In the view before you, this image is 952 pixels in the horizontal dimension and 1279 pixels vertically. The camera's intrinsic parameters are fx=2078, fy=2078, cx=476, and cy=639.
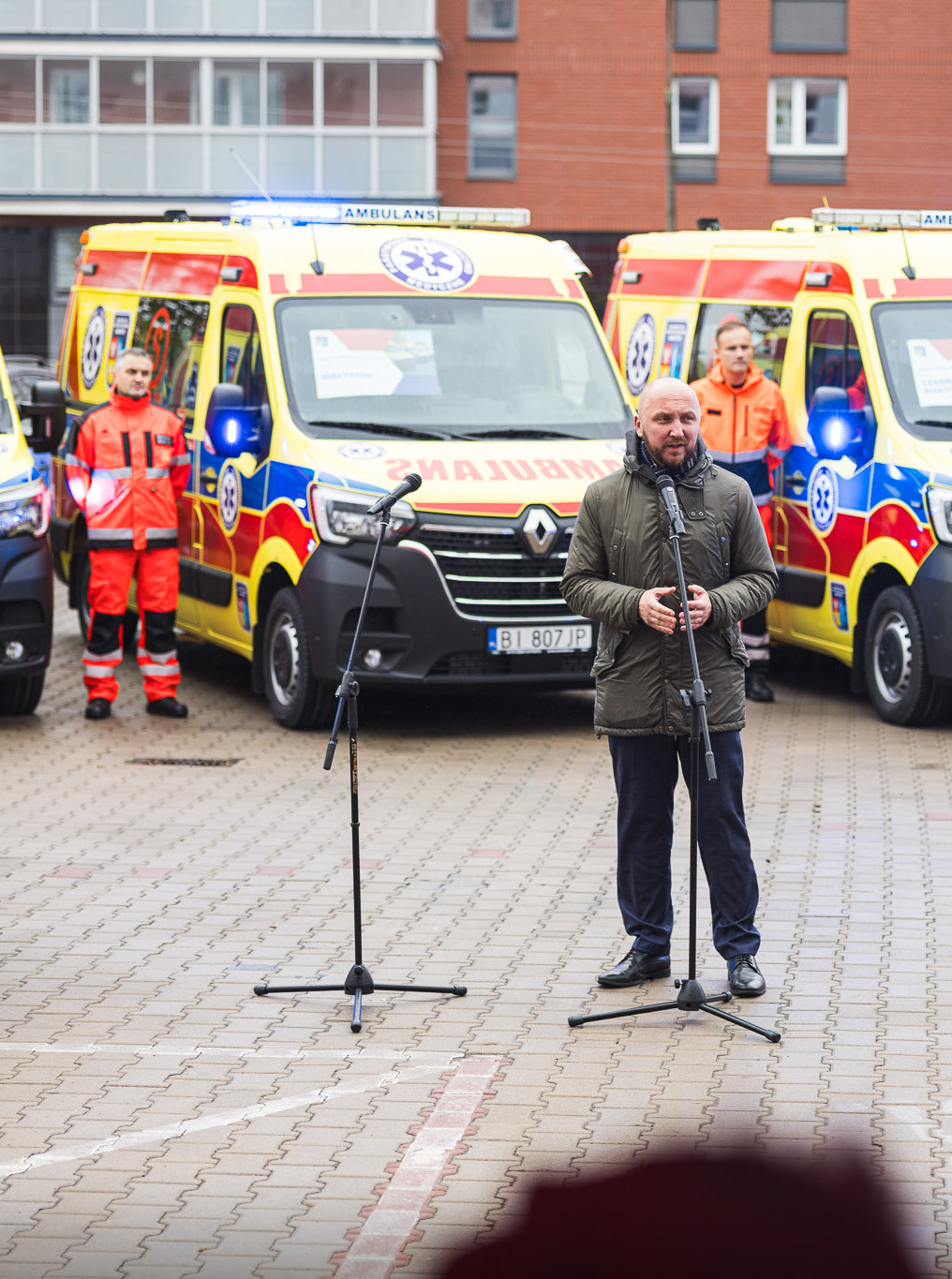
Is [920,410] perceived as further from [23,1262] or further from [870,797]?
[23,1262]

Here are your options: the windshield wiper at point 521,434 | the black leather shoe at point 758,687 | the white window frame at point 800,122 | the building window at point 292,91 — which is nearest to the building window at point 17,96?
the building window at point 292,91

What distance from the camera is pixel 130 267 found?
13320 mm

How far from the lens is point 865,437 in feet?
35.6

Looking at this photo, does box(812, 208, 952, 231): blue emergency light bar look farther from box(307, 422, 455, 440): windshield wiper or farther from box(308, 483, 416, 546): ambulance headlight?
box(308, 483, 416, 546): ambulance headlight

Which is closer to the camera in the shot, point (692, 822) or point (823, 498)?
point (692, 822)

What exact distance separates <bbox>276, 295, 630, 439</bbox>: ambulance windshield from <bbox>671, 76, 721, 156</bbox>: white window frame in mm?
33206

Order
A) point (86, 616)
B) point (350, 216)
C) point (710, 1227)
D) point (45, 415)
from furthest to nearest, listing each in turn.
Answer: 1. point (86, 616)
2. point (350, 216)
3. point (45, 415)
4. point (710, 1227)

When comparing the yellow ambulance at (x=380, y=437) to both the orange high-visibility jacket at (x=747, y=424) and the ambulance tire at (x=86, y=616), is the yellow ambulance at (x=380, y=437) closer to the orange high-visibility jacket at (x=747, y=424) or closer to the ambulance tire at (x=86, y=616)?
the orange high-visibility jacket at (x=747, y=424)

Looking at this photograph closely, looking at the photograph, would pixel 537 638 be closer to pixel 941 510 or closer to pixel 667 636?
pixel 941 510

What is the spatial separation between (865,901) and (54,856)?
3086 mm

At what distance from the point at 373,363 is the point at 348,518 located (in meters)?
1.07

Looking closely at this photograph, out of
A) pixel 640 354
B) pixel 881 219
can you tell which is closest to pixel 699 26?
pixel 640 354

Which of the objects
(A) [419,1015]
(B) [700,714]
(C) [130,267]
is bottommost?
(A) [419,1015]

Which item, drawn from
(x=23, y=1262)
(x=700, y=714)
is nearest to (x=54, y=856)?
(x=700, y=714)
